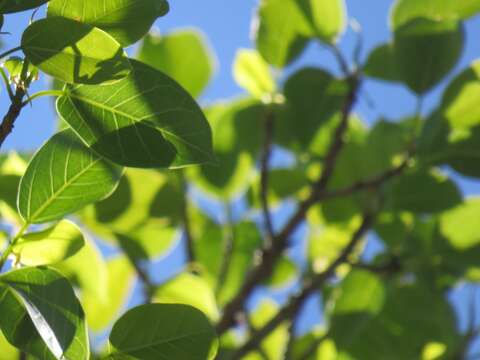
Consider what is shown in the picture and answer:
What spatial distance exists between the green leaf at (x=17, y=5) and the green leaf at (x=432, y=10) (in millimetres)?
723

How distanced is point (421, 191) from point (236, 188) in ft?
1.12

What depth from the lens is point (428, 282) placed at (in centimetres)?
143

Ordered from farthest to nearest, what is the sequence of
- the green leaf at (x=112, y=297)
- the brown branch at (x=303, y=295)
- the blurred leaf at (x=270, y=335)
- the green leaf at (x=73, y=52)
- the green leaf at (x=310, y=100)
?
the blurred leaf at (x=270, y=335) < the green leaf at (x=112, y=297) < the green leaf at (x=310, y=100) < the brown branch at (x=303, y=295) < the green leaf at (x=73, y=52)

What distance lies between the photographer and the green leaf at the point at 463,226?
4.54 ft

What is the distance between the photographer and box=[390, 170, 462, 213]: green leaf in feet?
4.44

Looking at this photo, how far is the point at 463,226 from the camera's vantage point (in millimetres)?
1398

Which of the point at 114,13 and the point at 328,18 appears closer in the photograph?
the point at 114,13

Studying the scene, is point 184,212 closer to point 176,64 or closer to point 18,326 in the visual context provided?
point 176,64

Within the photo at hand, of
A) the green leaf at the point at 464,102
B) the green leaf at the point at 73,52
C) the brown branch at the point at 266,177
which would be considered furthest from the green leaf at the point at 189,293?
the green leaf at the point at 73,52

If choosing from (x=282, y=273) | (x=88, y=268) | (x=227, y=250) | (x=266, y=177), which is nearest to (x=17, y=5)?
(x=88, y=268)

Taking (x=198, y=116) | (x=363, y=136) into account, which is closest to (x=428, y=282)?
(x=363, y=136)

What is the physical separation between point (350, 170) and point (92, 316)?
51 cm

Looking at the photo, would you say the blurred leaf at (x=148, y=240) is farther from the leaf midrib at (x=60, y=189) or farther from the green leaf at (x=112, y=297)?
the leaf midrib at (x=60, y=189)

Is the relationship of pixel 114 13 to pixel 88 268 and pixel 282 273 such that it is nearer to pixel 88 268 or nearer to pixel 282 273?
pixel 88 268
